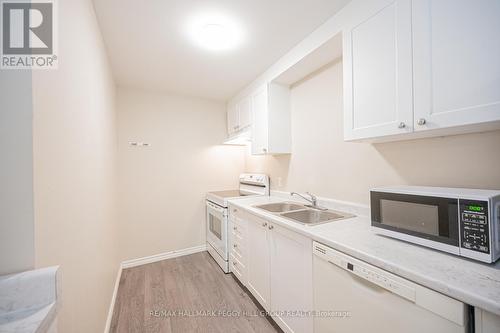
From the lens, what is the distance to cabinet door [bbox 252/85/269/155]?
2.35m

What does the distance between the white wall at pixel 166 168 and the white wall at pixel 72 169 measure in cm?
131

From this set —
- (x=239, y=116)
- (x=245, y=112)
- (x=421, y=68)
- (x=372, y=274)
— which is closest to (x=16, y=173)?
(x=372, y=274)

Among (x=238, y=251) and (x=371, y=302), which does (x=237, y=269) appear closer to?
(x=238, y=251)

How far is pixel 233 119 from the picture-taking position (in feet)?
10.4

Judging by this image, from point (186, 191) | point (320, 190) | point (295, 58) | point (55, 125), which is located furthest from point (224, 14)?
point (186, 191)

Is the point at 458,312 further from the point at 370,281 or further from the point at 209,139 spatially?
the point at 209,139

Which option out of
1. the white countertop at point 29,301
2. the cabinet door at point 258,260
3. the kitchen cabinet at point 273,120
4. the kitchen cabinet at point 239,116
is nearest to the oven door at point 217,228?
the cabinet door at point 258,260

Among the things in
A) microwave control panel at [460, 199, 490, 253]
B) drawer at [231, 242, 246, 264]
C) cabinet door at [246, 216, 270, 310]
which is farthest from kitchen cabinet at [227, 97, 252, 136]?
microwave control panel at [460, 199, 490, 253]

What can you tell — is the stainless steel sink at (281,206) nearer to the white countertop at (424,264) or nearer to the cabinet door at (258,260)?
the cabinet door at (258,260)

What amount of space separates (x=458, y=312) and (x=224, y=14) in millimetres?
2044

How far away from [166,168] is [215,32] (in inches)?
78.6

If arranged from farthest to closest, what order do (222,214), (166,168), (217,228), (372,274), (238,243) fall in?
(166,168)
(217,228)
(222,214)
(238,243)
(372,274)

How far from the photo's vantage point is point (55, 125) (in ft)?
2.56

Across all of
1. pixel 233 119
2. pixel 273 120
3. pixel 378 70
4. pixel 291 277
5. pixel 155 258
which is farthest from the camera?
pixel 233 119
